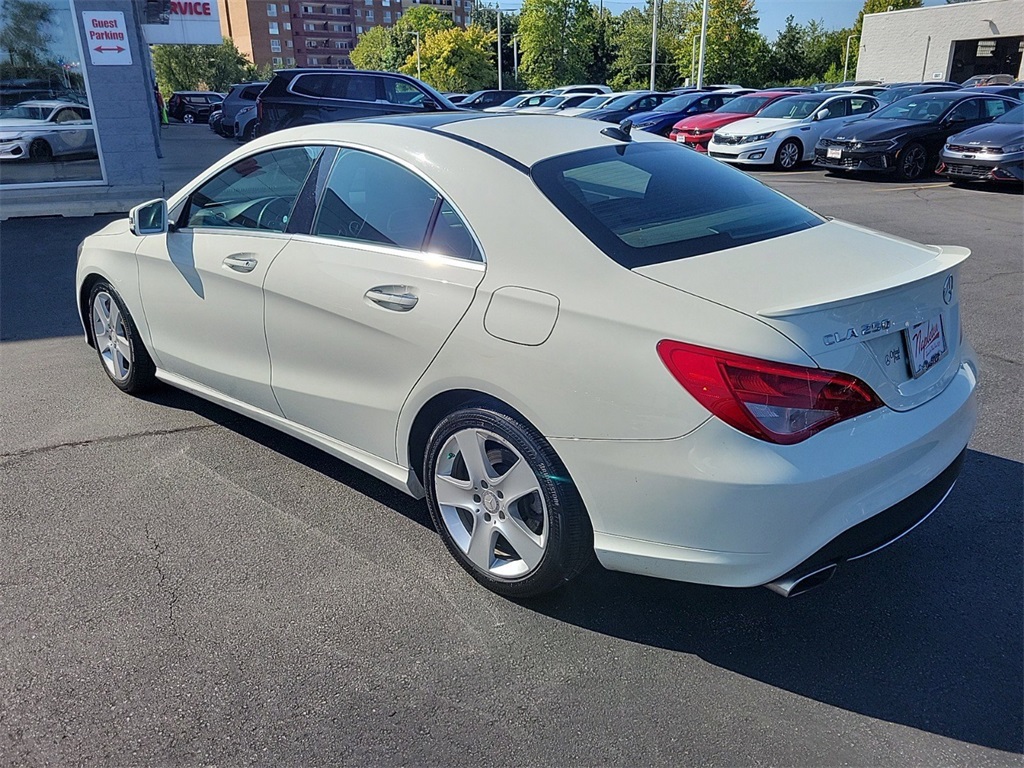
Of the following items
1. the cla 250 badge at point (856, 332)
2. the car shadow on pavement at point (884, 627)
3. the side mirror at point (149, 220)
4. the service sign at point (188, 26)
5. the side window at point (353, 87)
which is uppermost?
the service sign at point (188, 26)

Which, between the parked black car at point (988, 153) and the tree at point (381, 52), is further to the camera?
the tree at point (381, 52)

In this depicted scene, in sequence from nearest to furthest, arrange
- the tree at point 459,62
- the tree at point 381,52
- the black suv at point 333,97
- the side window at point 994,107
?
the side window at point 994,107
the black suv at point 333,97
the tree at point 459,62
the tree at point 381,52

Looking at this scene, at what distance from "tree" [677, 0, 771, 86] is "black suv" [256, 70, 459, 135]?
130 feet

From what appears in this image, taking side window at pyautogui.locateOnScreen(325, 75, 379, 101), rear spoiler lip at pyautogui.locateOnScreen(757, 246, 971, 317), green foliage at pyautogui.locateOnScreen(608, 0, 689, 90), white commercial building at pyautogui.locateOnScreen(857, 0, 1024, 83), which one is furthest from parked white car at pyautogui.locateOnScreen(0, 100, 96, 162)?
white commercial building at pyautogui.locateOnScreen(857, 0, 1024, 83)

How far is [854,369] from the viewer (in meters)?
2.39

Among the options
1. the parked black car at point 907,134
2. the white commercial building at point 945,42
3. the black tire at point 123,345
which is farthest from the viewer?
the white commercial building at point 945,42

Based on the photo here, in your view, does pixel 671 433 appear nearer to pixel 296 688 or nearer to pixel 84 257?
pixel 296 688

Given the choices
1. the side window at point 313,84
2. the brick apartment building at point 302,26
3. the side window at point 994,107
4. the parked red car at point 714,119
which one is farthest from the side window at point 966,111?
the brick apartment building at point 302,26

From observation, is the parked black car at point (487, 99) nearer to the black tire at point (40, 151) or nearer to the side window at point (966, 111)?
the side window at point (966, 111)

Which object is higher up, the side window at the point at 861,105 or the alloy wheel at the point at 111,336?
the side window at the point at 861,105

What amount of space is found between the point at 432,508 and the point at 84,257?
3.05 m

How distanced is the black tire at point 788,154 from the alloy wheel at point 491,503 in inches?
596

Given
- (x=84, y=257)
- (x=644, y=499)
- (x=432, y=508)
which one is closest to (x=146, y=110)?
(x=84, y=257)

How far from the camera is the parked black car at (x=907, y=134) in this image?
14258 millimetres
